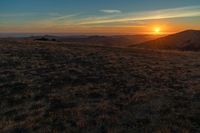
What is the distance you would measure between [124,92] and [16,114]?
224 inches

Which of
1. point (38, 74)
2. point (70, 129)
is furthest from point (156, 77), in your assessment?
point (70, 129)

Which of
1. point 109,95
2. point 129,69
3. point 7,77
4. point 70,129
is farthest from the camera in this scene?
point 129,69

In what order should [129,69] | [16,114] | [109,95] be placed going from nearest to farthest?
[16,114], [109,95], [129,69]

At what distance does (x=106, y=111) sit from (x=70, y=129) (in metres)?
2.18

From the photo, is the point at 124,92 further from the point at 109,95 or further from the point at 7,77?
the point at 7,77

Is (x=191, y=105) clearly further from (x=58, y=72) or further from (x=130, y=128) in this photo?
(x=58, y=72)

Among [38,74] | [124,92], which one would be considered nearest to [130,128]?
[124,92]

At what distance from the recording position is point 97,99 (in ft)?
39.8

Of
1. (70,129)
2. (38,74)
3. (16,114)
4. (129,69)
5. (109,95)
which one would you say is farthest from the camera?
(129,69)

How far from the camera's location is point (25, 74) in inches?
666

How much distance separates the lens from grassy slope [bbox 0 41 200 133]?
30.1ft

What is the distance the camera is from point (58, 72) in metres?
17.7

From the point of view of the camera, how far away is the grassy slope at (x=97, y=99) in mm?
9180

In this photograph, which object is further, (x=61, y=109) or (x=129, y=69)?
(x=129, y=69)
